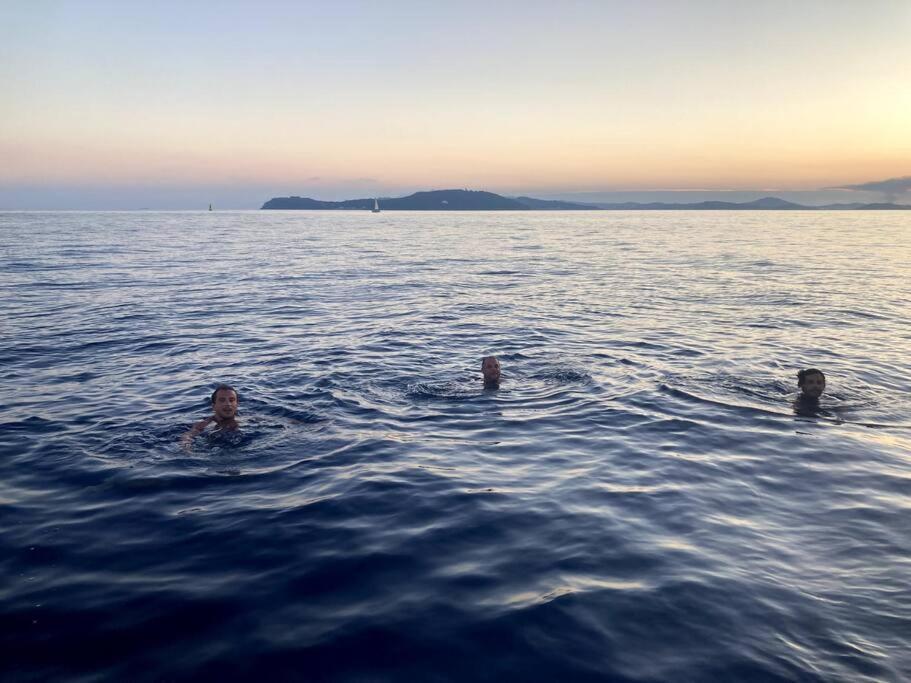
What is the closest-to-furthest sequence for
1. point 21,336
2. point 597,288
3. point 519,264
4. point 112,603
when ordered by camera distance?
point 112,603, point 21,336, point 597,288, point 519,264

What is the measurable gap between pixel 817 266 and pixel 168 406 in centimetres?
4395

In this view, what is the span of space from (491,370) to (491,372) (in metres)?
0.07

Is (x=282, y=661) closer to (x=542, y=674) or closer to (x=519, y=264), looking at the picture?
(x=542, y=674)

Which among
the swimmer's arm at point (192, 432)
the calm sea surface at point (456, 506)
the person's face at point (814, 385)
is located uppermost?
the person's face at point (814, 385)

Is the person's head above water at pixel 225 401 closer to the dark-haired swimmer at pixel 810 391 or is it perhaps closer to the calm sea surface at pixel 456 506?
the calm sea surface at pixel 456 506

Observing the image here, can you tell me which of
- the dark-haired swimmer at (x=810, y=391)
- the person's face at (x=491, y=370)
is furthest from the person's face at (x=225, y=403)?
the dark-haired swimmer at (x=810, y=391)

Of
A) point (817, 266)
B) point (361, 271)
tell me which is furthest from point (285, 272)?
point (817, 266)

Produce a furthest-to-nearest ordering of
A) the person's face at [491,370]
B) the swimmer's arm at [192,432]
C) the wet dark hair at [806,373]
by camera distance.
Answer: the person's face at [491,370] < the wet dark hair at [806,373] < the swimmer's arm at [192,432]

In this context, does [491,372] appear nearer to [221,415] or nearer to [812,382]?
[221,415]

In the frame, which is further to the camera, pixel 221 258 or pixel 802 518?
pixel 221 258

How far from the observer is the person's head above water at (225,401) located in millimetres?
11297

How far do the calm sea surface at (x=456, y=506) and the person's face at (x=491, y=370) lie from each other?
0.66m

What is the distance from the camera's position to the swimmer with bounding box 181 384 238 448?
37.1 feet

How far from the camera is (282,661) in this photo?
18.7 feet
